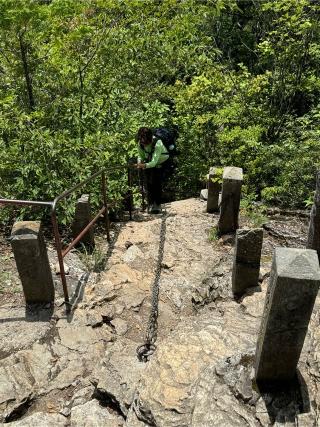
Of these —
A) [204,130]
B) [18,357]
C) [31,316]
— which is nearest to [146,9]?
[204,130]

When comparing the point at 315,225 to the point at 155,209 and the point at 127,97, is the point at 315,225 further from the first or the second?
the point at 127,97

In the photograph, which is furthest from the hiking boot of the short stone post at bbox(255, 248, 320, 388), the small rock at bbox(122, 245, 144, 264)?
the short stone post at bbox(255, 248, 320, 388)

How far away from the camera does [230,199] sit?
520 cm

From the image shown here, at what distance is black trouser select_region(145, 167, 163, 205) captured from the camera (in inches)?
296

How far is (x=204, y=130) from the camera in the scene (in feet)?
32.9

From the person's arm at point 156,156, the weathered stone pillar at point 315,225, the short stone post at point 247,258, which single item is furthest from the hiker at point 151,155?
the weathered stone pillar at point 315,225

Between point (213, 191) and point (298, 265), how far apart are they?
496cm

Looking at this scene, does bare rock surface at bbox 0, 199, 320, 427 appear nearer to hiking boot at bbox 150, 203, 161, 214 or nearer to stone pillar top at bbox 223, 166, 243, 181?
stone pillar top at bbox 223, 166, 243, 181

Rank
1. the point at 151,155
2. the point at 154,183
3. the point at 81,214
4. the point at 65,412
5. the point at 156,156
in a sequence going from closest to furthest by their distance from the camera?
1. the point at 65,412
2. the point at 81,214
3. the point at 156,156
4. the point at 151,155
5. the point at 154,183

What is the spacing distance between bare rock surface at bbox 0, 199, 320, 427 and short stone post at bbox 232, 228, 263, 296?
13 cm

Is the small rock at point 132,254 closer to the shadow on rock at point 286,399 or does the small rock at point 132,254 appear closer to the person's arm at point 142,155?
the person's arm at point 142,155

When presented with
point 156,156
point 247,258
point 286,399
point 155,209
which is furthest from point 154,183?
point 286,399

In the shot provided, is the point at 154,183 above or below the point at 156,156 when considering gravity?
below

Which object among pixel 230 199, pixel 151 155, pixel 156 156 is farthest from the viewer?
pixel 151 155
